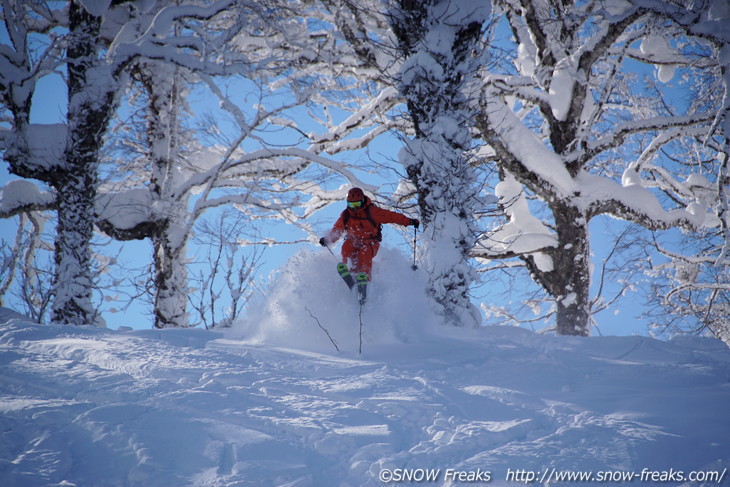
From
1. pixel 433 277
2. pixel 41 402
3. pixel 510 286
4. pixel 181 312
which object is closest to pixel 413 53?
pixel 433 277

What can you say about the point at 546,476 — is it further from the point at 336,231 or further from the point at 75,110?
the point at 75,110

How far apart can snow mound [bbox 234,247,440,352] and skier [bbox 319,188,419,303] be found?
234 mm

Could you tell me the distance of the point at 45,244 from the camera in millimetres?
12859

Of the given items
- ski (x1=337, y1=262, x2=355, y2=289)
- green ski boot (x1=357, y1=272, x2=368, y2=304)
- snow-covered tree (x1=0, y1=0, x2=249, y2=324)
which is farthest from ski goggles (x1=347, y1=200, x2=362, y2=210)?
snow-covered tree (x1=0, y1=0, x2=249, y2=324)

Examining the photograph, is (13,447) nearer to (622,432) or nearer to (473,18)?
(622,432)

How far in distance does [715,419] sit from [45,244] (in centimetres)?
1535

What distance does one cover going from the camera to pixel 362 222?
234 inches

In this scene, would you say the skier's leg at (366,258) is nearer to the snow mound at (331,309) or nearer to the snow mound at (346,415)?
the snow mound at (331,309)

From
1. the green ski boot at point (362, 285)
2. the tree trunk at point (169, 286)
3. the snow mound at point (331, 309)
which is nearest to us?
the snow mound at point (331, 309)

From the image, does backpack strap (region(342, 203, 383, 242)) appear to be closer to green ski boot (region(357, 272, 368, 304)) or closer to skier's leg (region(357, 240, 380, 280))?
skier's leg (region(357, 240, 380, 280))

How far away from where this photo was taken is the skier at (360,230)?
5625mm

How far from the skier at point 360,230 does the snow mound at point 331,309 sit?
0.23 metres

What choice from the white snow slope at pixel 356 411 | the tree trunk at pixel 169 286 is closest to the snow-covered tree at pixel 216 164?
the tree trunk at pixel 169 286

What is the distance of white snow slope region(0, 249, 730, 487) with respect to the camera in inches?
80.7
